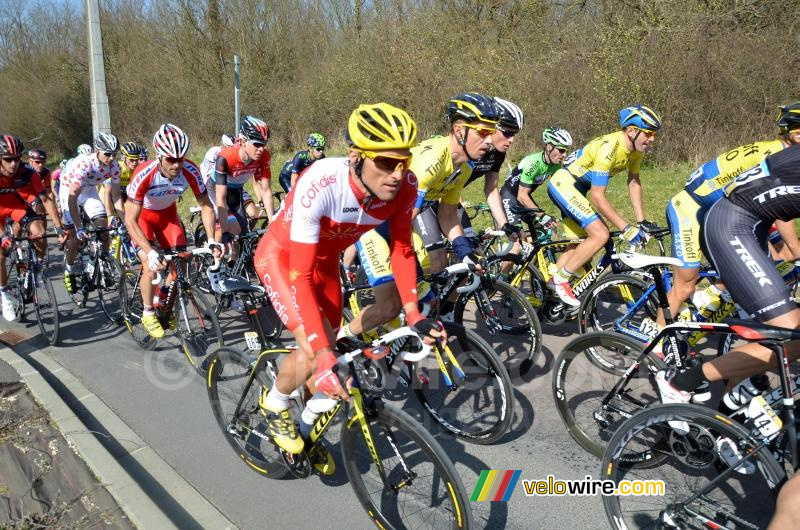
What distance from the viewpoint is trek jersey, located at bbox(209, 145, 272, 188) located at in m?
7.00

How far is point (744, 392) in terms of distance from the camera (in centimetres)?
322

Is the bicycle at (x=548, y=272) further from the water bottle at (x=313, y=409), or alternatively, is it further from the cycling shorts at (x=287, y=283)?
the water bottle at (x=313, y=409)

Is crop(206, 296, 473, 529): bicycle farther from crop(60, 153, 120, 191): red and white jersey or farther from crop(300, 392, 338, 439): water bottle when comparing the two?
crop(60, 153, 120, 191): red and white jersey

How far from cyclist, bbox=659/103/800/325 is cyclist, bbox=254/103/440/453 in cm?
248

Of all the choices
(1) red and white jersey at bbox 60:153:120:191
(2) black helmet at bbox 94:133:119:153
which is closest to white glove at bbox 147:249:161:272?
(1) red and white jersey at bbox 60:153:120:191

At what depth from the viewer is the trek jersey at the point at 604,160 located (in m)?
5.79

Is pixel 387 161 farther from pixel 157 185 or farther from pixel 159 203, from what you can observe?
pixel 159 203

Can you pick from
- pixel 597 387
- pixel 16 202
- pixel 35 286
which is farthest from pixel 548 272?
pixel 16 202

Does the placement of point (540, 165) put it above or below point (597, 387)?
above

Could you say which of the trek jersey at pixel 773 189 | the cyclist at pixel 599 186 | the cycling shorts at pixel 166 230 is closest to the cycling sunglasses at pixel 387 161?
the trek jersey at pixel 773 189

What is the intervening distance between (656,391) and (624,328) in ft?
4.16

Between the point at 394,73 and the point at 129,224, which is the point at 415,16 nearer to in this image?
the point at 394,73

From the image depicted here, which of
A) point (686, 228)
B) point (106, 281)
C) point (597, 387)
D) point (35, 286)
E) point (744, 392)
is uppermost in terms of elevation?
point (686, 228)

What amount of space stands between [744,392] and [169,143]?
4.75m
